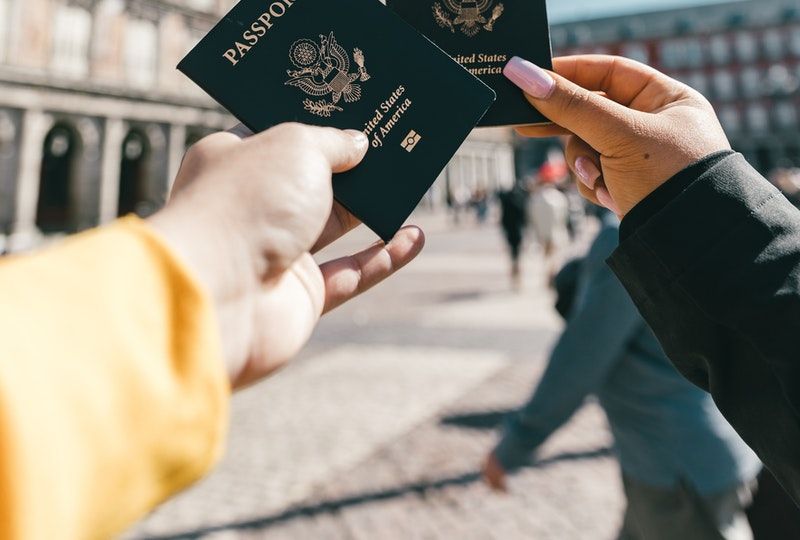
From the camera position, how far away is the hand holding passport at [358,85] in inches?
48.3

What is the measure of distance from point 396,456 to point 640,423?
2149 mm

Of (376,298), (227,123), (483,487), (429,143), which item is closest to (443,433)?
(483,487)

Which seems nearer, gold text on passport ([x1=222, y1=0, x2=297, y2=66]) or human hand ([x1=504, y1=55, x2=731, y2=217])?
human hand ([x1=504, y1=55, x2=731, y2=217])

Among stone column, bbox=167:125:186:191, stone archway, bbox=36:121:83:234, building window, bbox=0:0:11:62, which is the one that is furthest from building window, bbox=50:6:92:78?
stone column, bbox=167:125:186:191

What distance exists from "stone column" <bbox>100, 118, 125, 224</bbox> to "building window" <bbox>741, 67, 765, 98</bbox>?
59974 millimetres

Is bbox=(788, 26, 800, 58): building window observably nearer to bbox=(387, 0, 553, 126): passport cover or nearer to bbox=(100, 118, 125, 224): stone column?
bbox=(100, 118, 125, 224): stone column

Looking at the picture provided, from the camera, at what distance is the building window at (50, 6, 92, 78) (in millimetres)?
22234

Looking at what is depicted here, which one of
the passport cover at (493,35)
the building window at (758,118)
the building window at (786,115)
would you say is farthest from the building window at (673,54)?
the passport cover at (493,35)

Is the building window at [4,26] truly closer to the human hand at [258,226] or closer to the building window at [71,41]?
the building window at [71,41]

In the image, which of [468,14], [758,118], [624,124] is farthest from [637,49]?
[624,124]

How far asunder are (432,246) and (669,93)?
58.5 ft

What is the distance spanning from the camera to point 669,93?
1312mm

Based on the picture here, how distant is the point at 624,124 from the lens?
1.18 m

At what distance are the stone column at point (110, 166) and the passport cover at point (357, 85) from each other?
2650 centimetres
